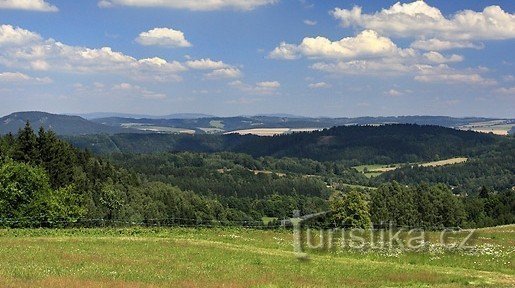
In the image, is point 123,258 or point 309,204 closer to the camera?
point 123,258

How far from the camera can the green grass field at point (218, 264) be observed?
79.5ft

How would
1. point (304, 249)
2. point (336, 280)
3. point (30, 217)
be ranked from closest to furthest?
1. point (336, 280)
2. point (304, 249)
3. point (30, 217)

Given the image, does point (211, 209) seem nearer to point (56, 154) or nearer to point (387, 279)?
point (56, 154)

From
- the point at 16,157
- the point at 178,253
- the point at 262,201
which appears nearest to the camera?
the point at 178,253

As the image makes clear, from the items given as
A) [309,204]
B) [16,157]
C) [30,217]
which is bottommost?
[309,204]

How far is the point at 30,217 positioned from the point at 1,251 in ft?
94.5

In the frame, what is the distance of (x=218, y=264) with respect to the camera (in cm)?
3169

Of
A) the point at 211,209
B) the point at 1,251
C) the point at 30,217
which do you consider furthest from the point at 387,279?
the point at 211,209

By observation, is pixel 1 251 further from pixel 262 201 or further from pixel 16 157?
pixel 262 201

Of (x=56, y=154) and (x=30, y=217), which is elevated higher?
(x=56, y=154)

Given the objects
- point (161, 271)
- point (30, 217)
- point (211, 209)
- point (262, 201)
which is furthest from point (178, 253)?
point (262, 201)

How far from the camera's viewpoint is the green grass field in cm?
2423

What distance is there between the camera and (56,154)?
7931 cm

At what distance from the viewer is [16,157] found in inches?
3029
